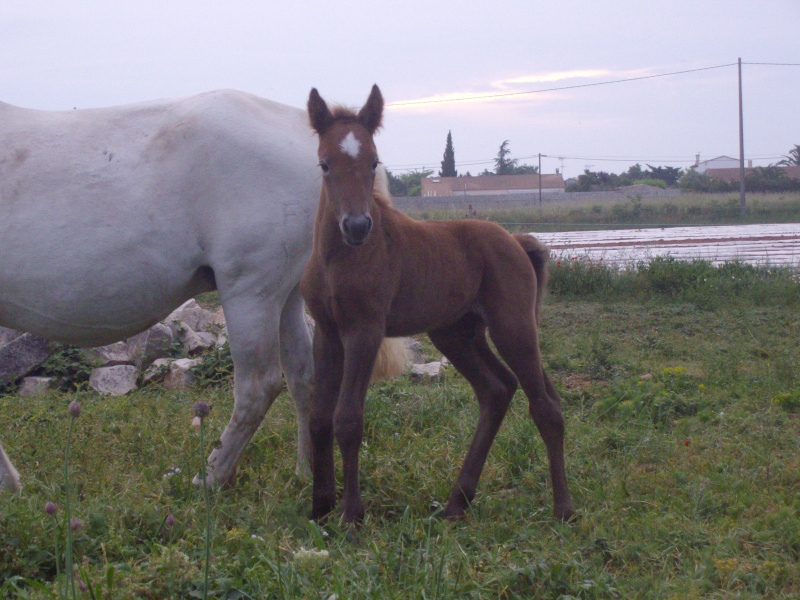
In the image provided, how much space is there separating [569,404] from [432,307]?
2338mm

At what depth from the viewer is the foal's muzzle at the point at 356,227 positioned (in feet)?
11.2

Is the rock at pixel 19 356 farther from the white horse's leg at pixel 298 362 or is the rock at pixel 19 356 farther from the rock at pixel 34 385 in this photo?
the white horse's leg at pixel 298 362

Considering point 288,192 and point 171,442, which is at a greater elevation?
point 288,192

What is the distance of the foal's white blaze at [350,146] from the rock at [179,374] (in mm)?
3682

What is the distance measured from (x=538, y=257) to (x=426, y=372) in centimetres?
240

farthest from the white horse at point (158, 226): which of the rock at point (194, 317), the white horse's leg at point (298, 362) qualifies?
the rock at point (194, 317)

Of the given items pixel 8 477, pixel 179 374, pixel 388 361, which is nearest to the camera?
pixel 8 477

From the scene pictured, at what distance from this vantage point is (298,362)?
458 centimetres

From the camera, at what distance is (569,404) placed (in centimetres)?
588

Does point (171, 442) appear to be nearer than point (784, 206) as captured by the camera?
Yes

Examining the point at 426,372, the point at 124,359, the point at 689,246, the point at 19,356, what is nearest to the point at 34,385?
the point at 19,356

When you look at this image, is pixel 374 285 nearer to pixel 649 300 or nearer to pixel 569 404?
pixel 569 404

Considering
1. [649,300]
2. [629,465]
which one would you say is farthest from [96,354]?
[649,300]

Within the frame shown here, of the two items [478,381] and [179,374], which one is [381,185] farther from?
[179,374]
